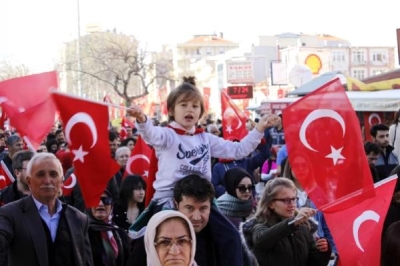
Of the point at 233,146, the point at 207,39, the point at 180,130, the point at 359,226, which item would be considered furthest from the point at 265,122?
the point at 207,39

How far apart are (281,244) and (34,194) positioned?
1670mm

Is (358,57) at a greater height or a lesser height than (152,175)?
greater

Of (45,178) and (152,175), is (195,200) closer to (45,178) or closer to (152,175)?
(152,175)

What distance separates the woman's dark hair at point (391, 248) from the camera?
4.80m

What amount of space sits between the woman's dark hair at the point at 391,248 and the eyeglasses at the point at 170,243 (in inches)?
63.3

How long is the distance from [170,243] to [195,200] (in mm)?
778

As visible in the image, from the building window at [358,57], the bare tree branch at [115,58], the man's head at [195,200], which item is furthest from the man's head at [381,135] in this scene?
the building window at [358,57]

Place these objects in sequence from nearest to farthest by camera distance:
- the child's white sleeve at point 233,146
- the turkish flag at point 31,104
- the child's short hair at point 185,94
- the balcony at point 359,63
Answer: the child's short hair at point 185,94 < the child's white sleeve at point 233,146 < the turkish flag at point 31,104 < the balcony at point 359,63

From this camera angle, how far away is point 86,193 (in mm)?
5352

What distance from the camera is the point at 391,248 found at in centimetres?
485

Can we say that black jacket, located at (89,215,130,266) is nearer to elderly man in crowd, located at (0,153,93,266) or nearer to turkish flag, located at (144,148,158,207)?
elderly man in crowd, located at (0,153,93,266)

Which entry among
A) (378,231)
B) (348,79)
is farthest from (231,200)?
(348,79)

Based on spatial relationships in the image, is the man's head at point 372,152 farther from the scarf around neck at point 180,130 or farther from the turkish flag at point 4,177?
the scarf around neck at point 180,130

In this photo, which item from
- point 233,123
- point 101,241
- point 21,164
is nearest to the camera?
point 101,241
